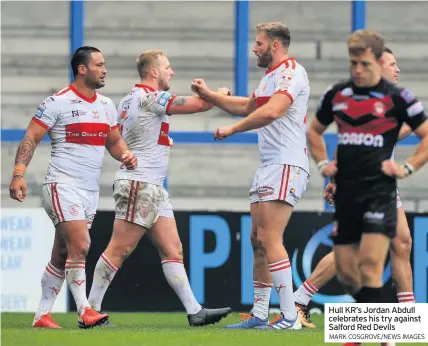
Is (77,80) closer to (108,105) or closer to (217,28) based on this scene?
(108,105)

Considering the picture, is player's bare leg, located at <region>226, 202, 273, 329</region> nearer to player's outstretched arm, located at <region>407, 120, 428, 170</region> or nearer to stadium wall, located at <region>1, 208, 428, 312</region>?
player's outstretched arm, located at <region>407, 120, 428, 170</region>

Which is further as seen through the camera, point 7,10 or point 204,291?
point 7,10

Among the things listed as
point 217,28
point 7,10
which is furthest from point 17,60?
point 217,28

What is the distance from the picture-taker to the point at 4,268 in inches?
454

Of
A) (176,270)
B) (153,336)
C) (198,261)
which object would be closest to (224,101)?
(176,270)

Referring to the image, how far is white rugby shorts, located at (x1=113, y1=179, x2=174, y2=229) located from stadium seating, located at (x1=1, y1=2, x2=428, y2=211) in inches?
238

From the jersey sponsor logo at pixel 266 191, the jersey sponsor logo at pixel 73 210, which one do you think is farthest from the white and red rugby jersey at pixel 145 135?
the jersey sponsor logo at pixel 266 191

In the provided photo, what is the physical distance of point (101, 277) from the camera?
8.91m

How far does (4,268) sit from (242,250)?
86.3 inches

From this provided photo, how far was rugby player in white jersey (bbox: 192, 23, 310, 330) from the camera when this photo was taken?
27.4 feet

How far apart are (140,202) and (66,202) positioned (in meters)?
0.55

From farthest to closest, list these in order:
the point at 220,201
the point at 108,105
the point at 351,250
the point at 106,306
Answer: the point at 220,201, the point at 106,306, the point at 108,105, the point at 351,250

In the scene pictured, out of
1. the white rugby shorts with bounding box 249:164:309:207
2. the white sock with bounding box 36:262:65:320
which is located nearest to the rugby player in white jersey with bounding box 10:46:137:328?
the white sock with bounding box 36:262:65:320

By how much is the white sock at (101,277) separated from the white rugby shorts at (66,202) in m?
0.33
